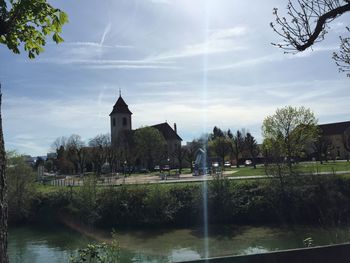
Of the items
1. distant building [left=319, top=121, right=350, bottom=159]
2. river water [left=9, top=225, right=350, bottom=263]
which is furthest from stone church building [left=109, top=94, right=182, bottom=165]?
river water [left=9, top=225, right=350, bottom=263]

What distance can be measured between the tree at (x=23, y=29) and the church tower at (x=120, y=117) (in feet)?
336

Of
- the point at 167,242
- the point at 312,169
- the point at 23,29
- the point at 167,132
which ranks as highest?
the point at 167,132

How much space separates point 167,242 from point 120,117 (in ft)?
260

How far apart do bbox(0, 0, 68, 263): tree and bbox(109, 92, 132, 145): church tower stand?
102 m

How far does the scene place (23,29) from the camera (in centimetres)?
464

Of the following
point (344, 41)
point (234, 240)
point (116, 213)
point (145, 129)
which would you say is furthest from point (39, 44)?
point (145, 129)

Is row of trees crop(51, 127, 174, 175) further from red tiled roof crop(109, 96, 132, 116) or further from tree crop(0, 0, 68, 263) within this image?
tree crop(0, 0, 68, 263)

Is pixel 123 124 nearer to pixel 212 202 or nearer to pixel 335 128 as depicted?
pixel 335 128

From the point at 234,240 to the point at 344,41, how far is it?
83.5ft

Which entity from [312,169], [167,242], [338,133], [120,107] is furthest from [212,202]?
[338,133]

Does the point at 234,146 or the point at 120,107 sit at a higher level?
the point at 120,107

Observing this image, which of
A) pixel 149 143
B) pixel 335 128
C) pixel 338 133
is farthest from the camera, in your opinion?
pixel 335 128

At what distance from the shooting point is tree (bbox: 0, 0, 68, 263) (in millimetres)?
3900

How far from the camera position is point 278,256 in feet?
19.0
